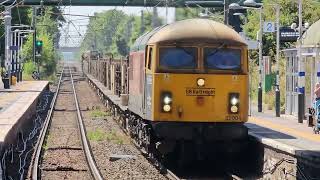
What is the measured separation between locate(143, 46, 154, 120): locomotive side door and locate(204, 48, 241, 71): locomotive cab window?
3.77ft

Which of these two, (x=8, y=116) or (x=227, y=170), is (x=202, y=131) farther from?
(x=8, y=116)

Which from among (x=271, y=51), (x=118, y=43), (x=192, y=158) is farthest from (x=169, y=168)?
(x=118, y=43)

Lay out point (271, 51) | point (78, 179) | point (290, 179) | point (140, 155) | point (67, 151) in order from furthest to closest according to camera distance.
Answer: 1. point (271, 51)
2. point (67, 151)
3. point (140, 155)
4. point (78, 179)
5. point (290, 179)

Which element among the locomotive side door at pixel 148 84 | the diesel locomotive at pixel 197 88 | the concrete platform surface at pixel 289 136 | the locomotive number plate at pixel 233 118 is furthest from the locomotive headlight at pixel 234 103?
the locomotive side door at pixel 148 84

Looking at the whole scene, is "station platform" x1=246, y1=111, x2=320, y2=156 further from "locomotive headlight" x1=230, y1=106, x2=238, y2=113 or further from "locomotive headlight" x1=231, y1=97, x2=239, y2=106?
"locomotive headlight" x1=231, y1=97, x2=239, y2=106

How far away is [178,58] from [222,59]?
0.90 m

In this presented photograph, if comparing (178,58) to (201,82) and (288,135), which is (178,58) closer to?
(201,82)

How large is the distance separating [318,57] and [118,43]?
7896 cm

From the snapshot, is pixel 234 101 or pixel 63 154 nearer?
pixel 234 101

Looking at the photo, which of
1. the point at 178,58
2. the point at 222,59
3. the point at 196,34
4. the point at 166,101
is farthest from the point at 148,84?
the point at 222,59

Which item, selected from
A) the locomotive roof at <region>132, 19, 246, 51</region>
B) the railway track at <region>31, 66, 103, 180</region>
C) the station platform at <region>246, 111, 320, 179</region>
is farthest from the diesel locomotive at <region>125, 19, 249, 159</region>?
the railway track at <region>31, 66, 103, 180</region>

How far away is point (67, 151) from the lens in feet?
61.3

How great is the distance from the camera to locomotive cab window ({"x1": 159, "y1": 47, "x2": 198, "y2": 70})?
14.8 m

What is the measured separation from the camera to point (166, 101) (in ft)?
48.1
